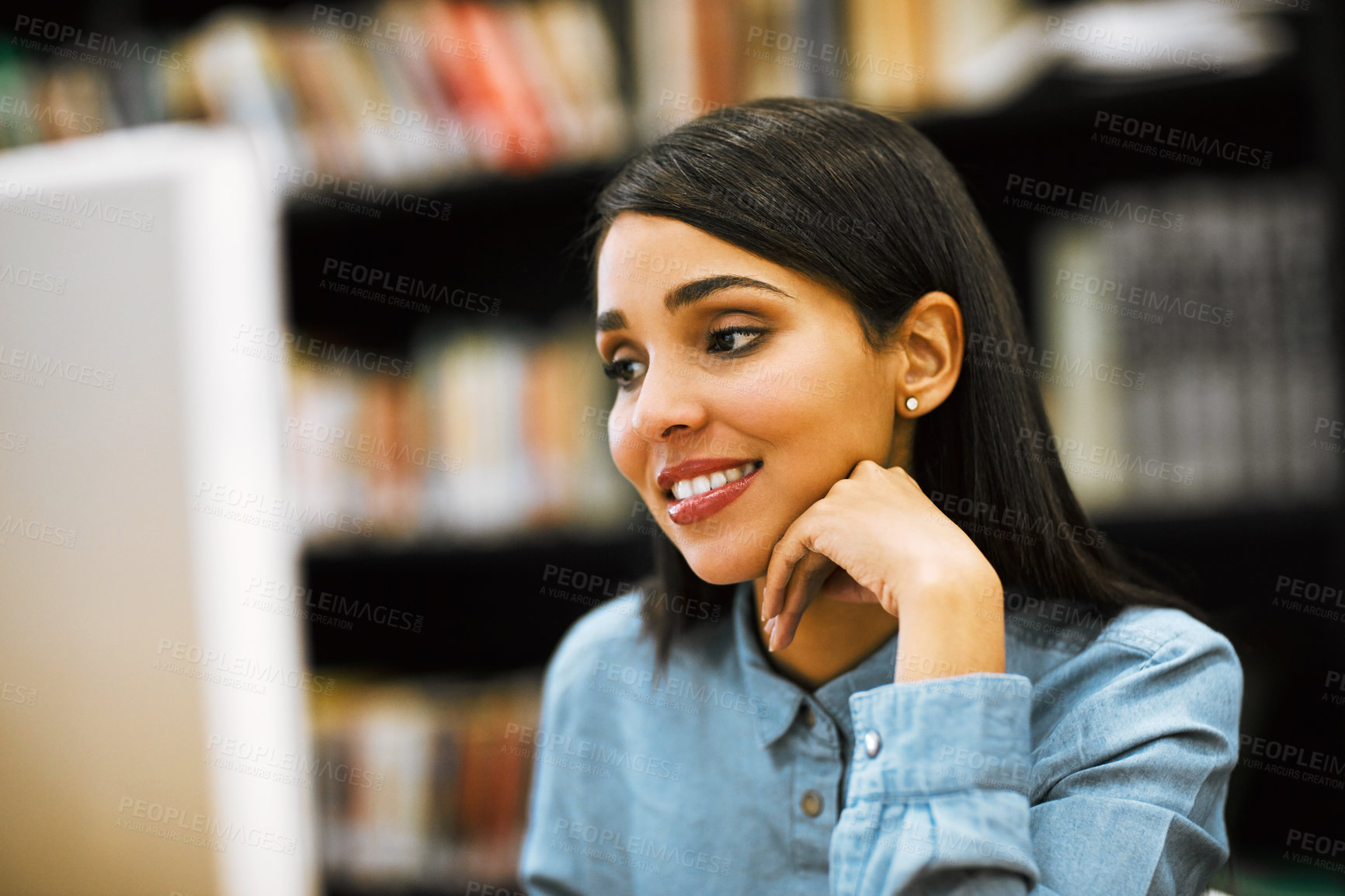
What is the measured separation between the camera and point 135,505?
51 centimetres

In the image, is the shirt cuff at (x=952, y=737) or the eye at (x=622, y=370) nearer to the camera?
the shirt cuff at (x=952, y=737)

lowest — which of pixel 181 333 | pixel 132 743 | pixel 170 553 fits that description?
pixel 132 743

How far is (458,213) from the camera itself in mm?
1544

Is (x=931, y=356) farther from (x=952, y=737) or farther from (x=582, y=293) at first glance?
(x=582, y=293)

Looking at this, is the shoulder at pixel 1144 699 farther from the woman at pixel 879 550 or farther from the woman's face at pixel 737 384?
the woman's face at pixel 737 384

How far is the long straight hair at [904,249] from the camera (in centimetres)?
73

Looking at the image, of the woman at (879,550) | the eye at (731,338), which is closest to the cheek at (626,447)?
the woman at (879,550)

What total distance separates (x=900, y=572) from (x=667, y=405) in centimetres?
22

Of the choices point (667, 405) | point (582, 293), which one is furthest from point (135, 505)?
point (582, 293)

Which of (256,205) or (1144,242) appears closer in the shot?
(256,205)

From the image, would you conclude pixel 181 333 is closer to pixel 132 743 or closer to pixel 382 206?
pixel 132 743

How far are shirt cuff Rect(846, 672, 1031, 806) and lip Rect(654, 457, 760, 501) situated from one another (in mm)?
213

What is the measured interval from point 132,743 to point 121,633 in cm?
7

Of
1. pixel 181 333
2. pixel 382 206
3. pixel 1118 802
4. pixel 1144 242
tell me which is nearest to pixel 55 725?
pixel 181 333
